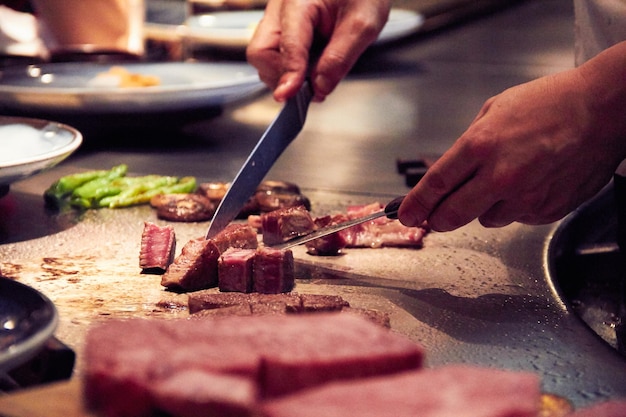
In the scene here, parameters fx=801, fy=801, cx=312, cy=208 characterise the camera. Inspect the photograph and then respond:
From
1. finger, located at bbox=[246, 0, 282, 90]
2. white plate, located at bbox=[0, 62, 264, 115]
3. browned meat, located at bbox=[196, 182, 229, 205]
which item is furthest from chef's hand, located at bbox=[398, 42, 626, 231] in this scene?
white plate, located at bbox=[0, 62, 264, 115]

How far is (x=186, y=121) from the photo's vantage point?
12.5 ft

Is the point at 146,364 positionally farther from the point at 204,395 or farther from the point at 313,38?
the point at 313,38

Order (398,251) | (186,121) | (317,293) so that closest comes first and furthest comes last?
1. (317,293)
2. (398,251)
3. (186,121)

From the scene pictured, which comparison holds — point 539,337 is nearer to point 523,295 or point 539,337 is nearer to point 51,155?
point 523,295

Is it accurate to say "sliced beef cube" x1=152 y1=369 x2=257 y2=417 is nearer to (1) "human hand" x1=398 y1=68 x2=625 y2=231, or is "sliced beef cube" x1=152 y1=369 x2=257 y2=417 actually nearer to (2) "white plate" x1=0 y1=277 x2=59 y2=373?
(2) "white plate" x1=0 y1=277 x2=59 y2=373

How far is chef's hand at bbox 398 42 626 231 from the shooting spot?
6.38 feet

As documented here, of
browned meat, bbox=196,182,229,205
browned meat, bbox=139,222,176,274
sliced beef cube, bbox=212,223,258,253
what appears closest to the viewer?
browned meat, bbox=139,222,176,274

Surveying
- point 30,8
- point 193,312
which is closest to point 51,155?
point 193,312

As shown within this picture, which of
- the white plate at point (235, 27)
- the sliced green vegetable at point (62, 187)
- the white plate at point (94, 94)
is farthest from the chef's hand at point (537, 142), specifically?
the white plate at point (235, 27)

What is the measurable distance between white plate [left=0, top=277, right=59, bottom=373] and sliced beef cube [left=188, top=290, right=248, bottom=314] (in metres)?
0.45

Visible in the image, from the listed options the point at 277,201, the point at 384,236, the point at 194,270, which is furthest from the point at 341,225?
the point at 277,201

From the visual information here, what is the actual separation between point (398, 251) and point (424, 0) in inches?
208

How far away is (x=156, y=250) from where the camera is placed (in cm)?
223

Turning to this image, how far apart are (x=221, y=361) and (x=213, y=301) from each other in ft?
2.41
